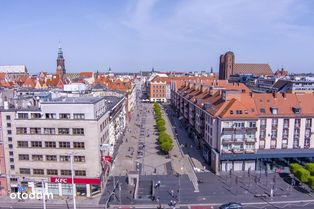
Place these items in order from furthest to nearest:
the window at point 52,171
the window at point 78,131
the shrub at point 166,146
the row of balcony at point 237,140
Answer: the shrub at point 166,146, the row of balcony at point 237,140, the window at point 52,171, the window at point 78,131

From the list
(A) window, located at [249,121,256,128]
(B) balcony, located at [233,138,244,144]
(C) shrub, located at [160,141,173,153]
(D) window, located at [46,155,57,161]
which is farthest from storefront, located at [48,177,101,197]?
(A) window, located at [249,121,256,128]

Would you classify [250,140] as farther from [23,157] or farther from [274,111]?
[23,157]

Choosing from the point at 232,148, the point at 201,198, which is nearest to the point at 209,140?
the point at 232,148

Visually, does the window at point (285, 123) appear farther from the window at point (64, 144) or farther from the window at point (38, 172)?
the window at point (38, 172)

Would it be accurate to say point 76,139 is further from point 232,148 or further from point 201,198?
point 232,148

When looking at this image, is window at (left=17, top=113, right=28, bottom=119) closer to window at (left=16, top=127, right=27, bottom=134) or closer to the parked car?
window at (left=16, top=127, right=27, bottom=134)

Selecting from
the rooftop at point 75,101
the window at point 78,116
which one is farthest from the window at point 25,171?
the window at point 78,116
